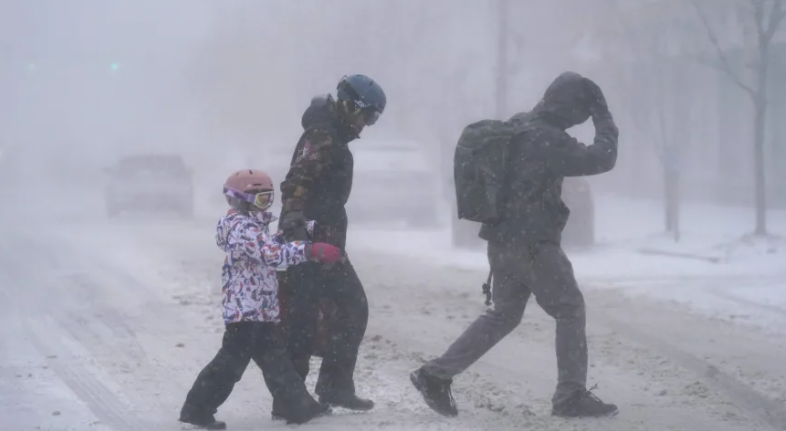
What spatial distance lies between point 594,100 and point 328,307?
173cm

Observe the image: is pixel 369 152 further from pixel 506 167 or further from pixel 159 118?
pixel 159 118

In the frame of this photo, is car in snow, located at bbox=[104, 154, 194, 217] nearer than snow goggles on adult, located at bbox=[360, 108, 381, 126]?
No

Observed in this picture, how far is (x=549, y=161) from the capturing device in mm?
5141

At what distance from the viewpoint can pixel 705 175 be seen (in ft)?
88.8

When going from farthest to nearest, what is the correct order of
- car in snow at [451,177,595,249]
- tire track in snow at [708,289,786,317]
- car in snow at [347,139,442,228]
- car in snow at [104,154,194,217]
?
car in snow at [104,154,194,217] < car in snow at [347,139,442,228] < car in snow at [451,177,595,249] < tire track in snow at [708,289,786,317]

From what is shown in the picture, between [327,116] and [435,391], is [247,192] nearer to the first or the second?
[327,116]

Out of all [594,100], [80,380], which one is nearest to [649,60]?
[594,100]

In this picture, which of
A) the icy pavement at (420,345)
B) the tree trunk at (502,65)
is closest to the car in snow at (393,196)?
the tree trunk at (502,65)

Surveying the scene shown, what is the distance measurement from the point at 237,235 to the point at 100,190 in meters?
35.3

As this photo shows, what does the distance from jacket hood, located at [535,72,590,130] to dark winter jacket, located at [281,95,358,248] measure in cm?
100

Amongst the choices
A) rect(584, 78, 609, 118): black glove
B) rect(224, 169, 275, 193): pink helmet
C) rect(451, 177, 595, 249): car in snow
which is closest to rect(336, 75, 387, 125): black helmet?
rect(224, 169, 275, 193): pink helmet

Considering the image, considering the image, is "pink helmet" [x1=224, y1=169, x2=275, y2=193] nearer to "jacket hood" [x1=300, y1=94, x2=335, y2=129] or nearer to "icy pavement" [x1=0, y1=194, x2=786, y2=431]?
"jacket hood" [x1=300, y1=94, x2=335, y2=129]

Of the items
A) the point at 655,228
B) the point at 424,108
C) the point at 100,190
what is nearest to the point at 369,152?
the point at 655,228

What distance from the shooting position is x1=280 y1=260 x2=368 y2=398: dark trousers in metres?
5.21
